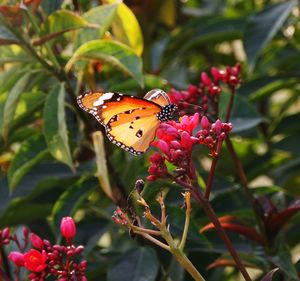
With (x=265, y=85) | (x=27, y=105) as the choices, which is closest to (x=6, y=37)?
(x=27, y=105)

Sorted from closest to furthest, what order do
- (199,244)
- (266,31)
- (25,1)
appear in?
(25,1)
(199,244)
(266,31)

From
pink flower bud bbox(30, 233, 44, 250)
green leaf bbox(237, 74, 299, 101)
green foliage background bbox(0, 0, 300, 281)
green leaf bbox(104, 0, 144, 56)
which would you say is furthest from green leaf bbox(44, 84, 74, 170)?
green leaf bbox(237, 74, 299, 101)

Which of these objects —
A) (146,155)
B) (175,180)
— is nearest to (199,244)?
(146,155)

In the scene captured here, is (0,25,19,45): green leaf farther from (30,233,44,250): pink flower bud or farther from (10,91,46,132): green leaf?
(30,233,44,250): pink flower bud

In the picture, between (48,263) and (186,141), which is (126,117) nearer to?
(186,141)

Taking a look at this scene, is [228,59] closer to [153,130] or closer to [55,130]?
[55,130]

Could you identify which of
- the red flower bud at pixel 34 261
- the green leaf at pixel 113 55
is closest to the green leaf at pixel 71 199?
the green leaf at pixel 113 55
